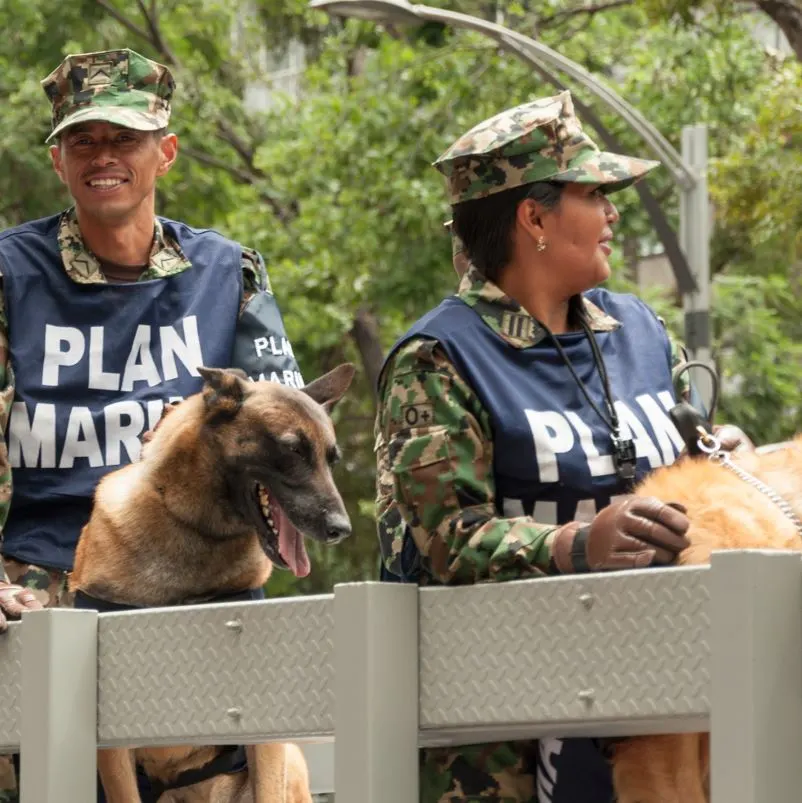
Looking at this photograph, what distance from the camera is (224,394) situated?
15.0 ft

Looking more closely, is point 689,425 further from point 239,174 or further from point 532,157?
point 239,174

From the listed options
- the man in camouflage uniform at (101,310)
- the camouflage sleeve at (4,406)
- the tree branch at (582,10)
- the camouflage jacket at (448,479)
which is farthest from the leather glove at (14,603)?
the tree branch at (582,10)

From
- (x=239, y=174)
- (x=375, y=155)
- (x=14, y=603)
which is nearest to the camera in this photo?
(x=14, y=603)

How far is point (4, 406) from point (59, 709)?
1120 mm

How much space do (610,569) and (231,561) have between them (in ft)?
5.31

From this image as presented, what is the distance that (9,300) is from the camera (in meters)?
4.74

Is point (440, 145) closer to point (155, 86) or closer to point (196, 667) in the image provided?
point (155, 86)

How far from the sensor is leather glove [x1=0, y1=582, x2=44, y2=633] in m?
3.94

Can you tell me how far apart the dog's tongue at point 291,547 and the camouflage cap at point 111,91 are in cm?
112

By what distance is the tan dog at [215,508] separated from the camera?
14.7 ft

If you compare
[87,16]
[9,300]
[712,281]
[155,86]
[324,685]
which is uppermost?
[87,16]

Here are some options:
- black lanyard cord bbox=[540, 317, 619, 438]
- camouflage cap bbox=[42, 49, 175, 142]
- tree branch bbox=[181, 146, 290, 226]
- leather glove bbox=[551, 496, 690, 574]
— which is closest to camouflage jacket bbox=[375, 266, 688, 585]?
leather glove bbox=[551, 496, 690, 574]

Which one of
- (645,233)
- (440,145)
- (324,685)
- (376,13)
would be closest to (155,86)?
(324,685)

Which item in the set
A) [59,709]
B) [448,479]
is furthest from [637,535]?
[59,709]
